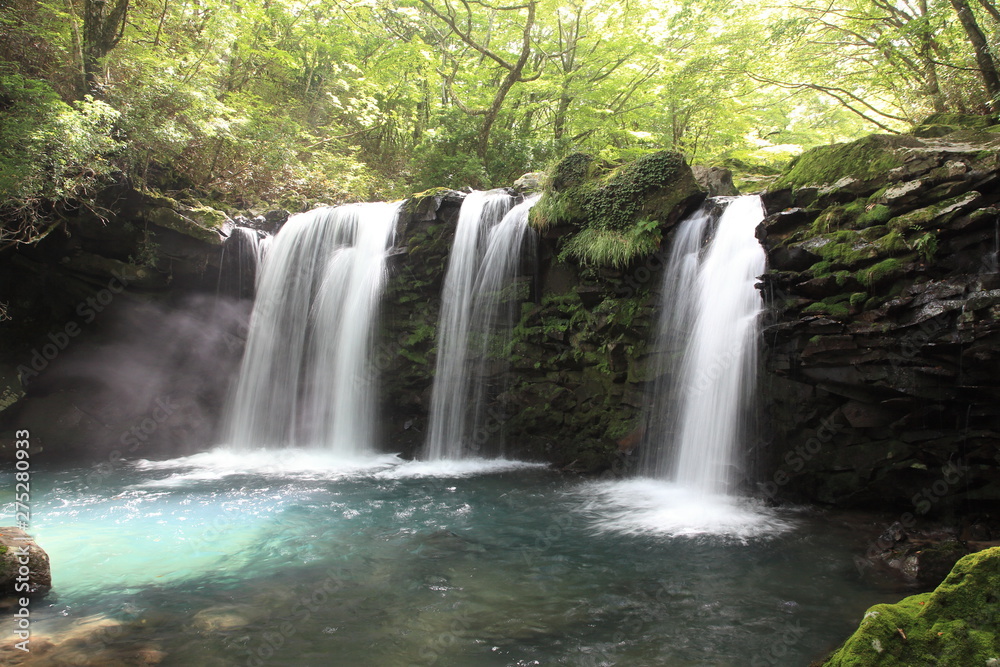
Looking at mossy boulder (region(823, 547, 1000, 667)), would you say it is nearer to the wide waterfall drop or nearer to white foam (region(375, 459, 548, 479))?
white foam (region(375, 459, 548, 479))

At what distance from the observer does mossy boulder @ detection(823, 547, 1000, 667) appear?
2646 mm

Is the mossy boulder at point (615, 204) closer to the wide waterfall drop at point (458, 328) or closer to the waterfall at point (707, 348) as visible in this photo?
the waterfall at point (707, 348)

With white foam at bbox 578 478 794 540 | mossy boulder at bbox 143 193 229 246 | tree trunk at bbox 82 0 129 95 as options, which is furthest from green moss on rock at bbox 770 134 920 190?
tree trunk at bbox 82 0 129 95

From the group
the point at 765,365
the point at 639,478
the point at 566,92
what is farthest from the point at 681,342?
the point at 566,92

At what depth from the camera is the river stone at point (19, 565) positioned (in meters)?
4.91

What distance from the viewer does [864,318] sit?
21.9 feet

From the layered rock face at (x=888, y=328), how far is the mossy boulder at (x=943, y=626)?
13.1 ft

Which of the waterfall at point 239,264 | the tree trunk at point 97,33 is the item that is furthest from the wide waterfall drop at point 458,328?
the tree trunk at point 97,33

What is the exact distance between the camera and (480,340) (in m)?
10.7

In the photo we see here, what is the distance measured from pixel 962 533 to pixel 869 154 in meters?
4.71

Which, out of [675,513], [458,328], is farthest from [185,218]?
[675,513]

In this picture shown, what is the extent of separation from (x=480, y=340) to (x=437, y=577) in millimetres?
5596

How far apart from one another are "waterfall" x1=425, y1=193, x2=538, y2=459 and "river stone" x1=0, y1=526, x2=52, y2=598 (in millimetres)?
6197

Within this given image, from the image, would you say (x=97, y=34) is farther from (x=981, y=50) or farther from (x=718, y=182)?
(x=981, y=50)
